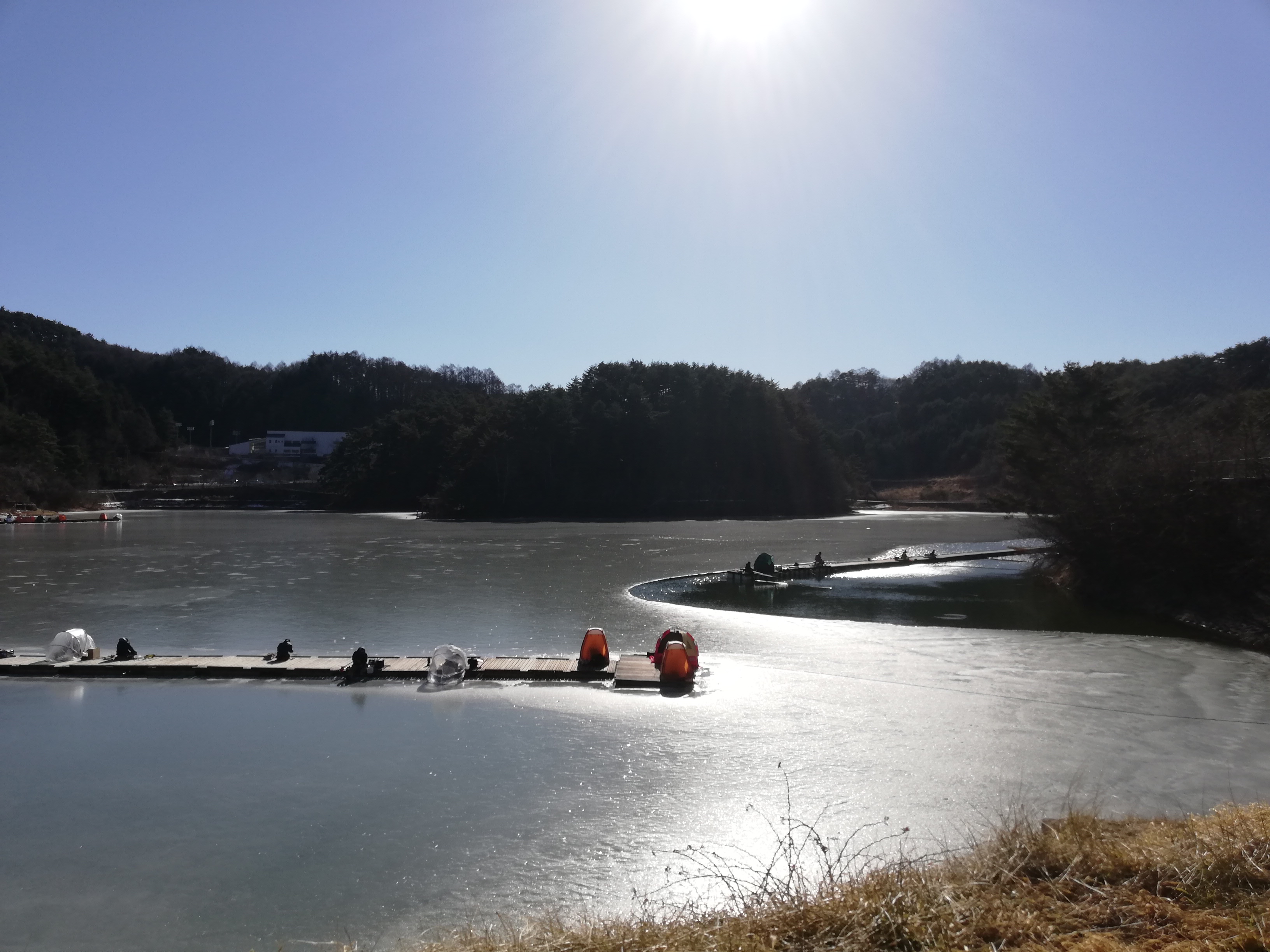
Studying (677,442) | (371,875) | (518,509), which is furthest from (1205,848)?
(677,442)

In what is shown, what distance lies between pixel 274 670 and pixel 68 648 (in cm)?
260


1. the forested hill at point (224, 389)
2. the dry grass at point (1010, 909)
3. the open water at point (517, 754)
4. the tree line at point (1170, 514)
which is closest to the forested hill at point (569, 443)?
the forested hill at point (224, 389)

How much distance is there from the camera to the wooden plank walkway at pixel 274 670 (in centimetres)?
1062

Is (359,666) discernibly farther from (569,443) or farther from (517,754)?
(569,443)

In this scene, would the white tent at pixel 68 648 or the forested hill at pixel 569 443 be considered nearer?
the white tent at pixel 68 648

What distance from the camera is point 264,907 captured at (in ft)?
15.8

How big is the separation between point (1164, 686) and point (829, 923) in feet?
29.6

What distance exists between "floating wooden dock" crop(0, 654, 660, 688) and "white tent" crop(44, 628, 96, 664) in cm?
10

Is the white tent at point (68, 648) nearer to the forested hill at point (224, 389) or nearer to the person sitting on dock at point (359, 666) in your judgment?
the person sitting on dock at point (359, 666)

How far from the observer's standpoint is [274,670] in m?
10.7

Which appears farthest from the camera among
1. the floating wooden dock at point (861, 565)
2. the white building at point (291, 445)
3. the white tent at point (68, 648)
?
the white building at point (291, 445)

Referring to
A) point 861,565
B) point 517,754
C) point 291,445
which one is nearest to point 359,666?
point 517,754

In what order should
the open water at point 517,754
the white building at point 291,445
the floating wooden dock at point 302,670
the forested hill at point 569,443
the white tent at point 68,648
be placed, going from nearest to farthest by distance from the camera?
the open water at point 517,754 < the floating wooden dock at point 302,670 < the white tent at point 68,648 < the forested hill at point 569,443 < the white building at point 291,445

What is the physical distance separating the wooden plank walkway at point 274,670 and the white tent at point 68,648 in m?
0.10
